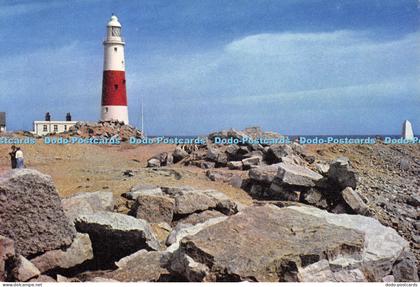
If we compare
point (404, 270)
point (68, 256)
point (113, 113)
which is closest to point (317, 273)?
point (404, 270)

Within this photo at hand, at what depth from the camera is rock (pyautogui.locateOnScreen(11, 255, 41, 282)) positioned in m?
7.28

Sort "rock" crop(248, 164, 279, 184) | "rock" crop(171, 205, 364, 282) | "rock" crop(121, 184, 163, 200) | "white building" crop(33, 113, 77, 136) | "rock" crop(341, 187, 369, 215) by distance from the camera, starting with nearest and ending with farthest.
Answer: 1. "rock" crop(171, 205, 364, 282)
2. "rock" crop(121, 184, 163, 200)
3. "rock" crop(341, 187, 369, 215)
4. "rock" crop(248, 164, 279, 184)
5. "white building" crop(33, 113, 77, 136)

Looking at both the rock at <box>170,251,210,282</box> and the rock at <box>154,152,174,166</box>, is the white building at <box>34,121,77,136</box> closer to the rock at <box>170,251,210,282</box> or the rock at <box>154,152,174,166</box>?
the rock at <box>154,152,174,166</box>

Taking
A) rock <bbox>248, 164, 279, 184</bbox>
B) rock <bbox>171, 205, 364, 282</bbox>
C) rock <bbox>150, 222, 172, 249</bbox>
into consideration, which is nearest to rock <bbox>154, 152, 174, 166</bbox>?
rock <bbox>248, 164, 279, 184</bbox>

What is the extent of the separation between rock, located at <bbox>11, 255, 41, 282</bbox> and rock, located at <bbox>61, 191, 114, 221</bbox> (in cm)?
125

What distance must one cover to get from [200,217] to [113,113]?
18.6 m

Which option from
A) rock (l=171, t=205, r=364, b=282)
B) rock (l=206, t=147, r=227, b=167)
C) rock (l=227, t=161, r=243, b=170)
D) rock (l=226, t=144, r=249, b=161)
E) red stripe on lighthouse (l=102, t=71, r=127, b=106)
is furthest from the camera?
red stripe on lighthouse (l=102, t=71, r=127, b=106)

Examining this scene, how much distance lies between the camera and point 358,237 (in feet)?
25.2

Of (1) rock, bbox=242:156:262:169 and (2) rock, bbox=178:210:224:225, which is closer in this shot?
(2) rock, bbox=178:210:224:225

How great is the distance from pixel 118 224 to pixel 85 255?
63cm

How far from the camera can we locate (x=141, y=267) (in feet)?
26.0

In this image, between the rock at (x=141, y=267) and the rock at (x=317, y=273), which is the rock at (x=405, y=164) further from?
the rock at (x=317, y=273)

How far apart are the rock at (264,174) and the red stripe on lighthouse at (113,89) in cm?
1536

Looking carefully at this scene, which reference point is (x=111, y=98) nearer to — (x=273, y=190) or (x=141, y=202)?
Result: (x=273, y=190)
